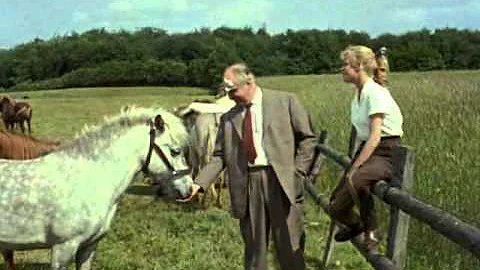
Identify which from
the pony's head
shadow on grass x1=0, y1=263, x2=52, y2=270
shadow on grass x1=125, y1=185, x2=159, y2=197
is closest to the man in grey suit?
the pony's head

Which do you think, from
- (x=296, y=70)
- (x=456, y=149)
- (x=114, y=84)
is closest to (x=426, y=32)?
(x=296, y=70)

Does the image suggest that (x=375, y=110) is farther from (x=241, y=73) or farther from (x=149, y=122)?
(x=149, y=122)

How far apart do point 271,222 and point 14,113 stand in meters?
23.1

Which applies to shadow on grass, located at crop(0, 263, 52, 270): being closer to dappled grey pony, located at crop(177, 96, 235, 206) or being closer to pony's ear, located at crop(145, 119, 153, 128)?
pony's ear, located at crop(145, 119, 153, 128)

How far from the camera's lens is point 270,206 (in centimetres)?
620

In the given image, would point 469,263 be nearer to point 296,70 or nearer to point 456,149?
point 456,149

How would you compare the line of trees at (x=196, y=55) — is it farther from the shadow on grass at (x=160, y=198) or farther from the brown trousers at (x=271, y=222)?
the brown trousers at (x=271, y=222)

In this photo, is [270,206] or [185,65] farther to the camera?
[185,65]

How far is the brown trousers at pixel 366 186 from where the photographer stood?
5.69 meters

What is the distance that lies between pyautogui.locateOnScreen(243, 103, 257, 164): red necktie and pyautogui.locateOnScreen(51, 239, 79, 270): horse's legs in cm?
151

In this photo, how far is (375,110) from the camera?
17.9 feet

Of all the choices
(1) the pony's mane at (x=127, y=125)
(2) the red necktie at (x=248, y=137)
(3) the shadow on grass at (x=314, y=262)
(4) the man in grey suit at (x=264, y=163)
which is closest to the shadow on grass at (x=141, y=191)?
(3) the shadow on grass at (x=314, y=262)

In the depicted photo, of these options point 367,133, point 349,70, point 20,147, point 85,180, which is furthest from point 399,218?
point 20,147

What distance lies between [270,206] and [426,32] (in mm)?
61413
